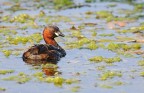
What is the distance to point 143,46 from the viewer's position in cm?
1895

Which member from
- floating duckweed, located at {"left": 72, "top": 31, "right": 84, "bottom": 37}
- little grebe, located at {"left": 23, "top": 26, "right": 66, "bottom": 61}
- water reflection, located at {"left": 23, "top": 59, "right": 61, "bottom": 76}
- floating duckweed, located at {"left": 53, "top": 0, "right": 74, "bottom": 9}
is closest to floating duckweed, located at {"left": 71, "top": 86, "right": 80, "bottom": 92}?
water reflection, located at {"left": 23, "top": 59, "right": 61, "bottom": 76}

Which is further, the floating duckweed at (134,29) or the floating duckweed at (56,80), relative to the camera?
the floating duckweed at (134,29)

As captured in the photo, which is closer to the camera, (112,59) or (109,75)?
(109,75)

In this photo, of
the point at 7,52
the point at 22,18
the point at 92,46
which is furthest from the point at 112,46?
the point at 22,18

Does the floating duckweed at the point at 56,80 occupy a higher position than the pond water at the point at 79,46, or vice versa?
the floating duckweed at the point at 56,80

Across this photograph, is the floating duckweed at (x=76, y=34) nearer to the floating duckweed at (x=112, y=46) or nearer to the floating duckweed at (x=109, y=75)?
the floating duckweed at (x=112, y=46)

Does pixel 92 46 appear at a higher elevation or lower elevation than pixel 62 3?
higher

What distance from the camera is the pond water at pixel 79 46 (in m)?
14.1

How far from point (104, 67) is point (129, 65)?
683mm

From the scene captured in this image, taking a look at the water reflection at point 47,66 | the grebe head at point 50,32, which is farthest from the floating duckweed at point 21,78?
the grebe head at point 50,32

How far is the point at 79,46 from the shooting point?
62.4 feet

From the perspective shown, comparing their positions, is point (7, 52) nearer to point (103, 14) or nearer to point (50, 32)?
point (50, 32)

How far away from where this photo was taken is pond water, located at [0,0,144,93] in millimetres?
14094

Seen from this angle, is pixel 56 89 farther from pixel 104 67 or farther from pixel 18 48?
pixel 18 48
